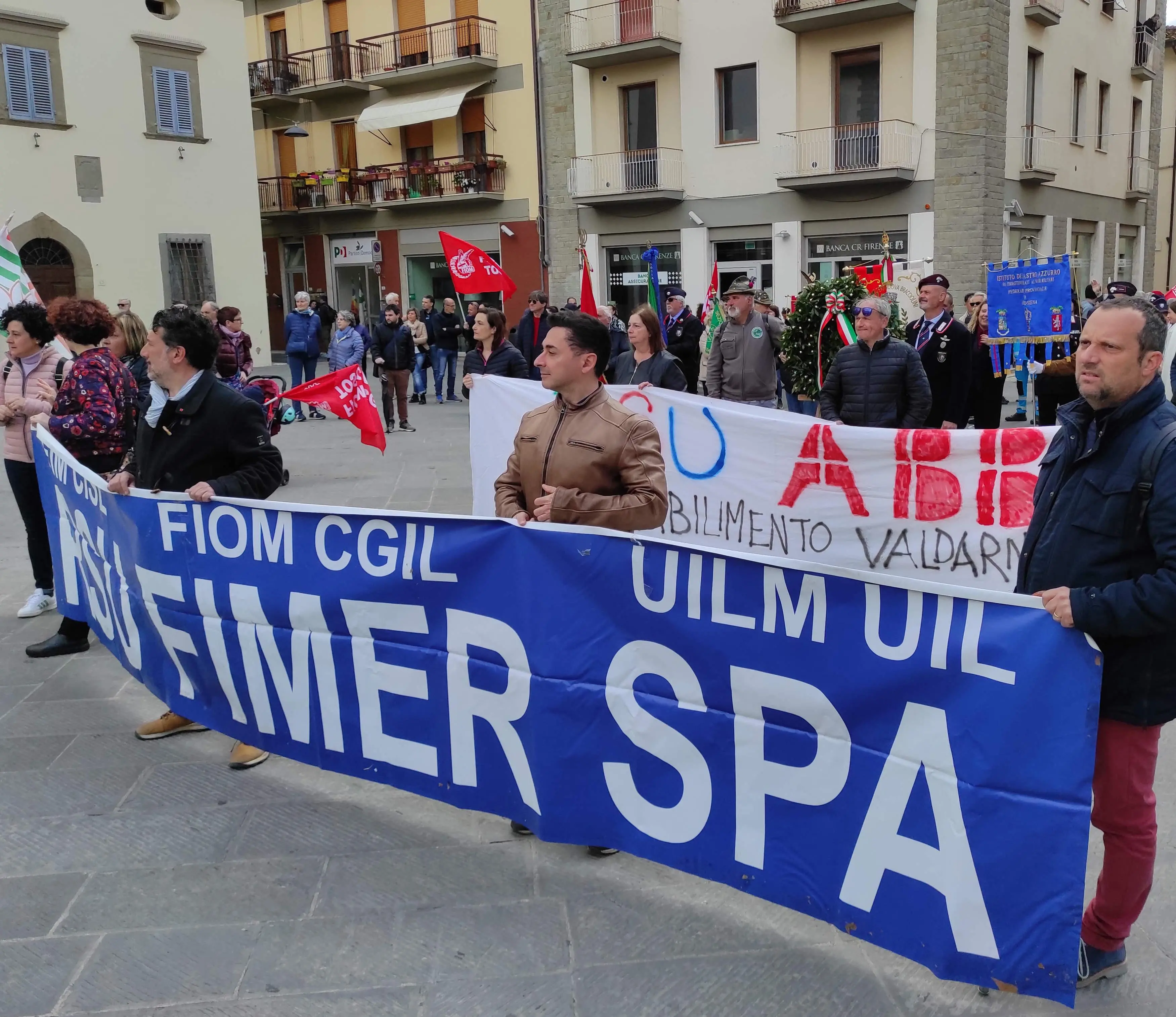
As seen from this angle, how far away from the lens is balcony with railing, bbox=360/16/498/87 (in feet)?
93.2

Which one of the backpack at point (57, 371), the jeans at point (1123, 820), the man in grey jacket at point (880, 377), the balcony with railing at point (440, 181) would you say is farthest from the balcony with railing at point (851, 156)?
the jeans at point (1123, 820)

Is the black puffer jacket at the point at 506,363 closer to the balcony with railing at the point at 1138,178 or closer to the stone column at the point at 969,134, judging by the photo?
the stone column at the point at 969,134

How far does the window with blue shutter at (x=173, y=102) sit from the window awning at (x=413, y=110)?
19.3 ft

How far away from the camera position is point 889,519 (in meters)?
5.83

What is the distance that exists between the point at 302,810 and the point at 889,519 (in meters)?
3.42

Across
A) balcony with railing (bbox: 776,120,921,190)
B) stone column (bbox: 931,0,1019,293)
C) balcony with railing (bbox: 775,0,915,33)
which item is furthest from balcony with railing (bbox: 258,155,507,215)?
stone column (bbox: 931,0,1019,293)

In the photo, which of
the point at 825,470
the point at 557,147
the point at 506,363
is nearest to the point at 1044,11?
the point at 557,147

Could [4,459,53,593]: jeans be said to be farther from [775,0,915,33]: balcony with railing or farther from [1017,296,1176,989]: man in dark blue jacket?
[775,0,915,33]: balcony with railing

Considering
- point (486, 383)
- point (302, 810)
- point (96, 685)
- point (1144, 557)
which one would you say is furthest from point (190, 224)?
point (1144, 557)

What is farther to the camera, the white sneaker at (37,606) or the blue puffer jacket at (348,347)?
the blue puffer jacket at (348,347)

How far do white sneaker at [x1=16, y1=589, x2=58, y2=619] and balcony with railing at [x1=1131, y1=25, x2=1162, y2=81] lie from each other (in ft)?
102

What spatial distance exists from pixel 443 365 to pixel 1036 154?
46.3 feet

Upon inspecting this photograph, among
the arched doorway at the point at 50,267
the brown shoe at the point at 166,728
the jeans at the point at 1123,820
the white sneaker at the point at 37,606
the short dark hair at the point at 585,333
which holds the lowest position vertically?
the brown shoe at the point at 166,728

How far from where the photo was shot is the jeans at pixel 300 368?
53.1 feet
